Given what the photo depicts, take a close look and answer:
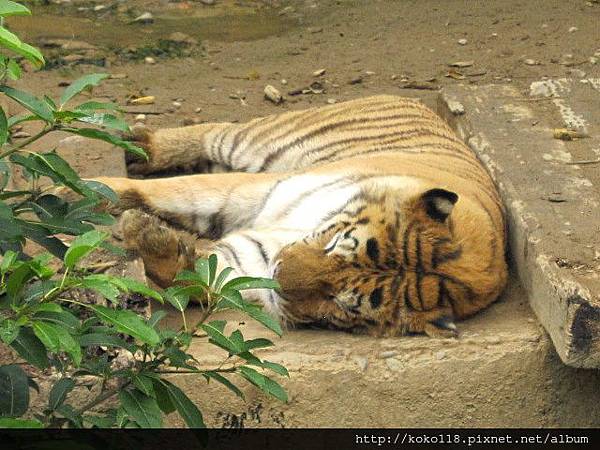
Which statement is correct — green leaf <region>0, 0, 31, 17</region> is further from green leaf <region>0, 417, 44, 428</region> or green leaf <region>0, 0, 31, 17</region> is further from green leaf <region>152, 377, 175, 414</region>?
green leaf <region>152, 377, 175, 414</region>

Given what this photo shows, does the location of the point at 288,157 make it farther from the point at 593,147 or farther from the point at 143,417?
the point at 143,417

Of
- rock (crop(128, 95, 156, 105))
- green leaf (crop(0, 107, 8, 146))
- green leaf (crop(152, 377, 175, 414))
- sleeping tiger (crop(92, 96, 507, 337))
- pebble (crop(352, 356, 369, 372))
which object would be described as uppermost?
green leaf (crop(0, 107, 8, 146))

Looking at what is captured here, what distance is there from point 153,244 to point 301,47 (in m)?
3.60

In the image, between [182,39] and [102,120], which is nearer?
[102,120]

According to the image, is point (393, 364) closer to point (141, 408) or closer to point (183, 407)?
point (183, 407)

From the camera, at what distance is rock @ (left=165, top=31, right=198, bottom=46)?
6.85 meters

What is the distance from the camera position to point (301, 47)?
6.82 m

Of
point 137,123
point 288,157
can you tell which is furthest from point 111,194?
point 137,123

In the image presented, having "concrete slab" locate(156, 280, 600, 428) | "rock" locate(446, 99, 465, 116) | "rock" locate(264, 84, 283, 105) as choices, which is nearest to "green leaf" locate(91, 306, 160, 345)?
"concrete slab" locate(156, 280, 600, 428)

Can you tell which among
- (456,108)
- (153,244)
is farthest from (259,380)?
(456,108)

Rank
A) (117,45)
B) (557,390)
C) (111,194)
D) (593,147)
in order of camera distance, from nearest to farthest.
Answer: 1. (111,194)
2. (557,390)
3. (593,147)
4. (117,45)

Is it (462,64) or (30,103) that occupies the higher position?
(30,103)

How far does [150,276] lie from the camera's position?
11.6 feet

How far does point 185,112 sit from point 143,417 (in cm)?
368
